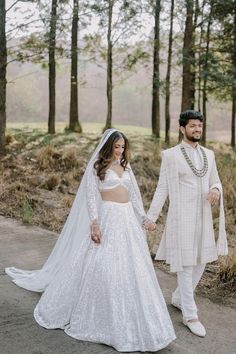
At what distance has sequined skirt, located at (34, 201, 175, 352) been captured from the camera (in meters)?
4.05

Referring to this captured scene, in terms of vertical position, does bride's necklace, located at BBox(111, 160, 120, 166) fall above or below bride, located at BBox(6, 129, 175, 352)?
above

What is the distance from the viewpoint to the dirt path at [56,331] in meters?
3.95

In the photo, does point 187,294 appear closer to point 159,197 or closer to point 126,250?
point 126,250

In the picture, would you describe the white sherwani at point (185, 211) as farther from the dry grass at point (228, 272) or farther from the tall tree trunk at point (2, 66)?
the tall tree trunk at point (2, 66)

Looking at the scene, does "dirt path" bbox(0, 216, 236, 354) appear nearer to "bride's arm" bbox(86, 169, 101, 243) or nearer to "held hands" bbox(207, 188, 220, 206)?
"bride's arm" bbox(86, 169, 101, 243)

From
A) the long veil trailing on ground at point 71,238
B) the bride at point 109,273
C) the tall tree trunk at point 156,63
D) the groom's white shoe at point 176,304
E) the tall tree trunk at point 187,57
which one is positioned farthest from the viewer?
the tall tree trunk at point 156,63

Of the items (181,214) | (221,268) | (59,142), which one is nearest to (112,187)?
(181,214)

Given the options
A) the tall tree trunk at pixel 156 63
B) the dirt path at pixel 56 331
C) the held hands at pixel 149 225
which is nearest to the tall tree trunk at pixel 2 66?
the dirt path at pixel 56 331

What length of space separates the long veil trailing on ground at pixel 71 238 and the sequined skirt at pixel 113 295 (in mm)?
193

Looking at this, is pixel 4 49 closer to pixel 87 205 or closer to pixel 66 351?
pixel 87 205

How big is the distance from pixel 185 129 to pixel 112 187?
0.93m

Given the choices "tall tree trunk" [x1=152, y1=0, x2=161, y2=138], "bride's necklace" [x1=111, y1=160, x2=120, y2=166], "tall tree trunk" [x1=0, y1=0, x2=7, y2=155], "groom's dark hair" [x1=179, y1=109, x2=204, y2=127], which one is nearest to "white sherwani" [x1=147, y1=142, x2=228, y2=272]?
"groom's dark hair" [x1=179, y1=109, x2=204, y2=127]

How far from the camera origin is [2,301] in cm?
484

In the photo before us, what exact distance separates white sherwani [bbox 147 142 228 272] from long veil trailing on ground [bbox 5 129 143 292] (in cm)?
32
